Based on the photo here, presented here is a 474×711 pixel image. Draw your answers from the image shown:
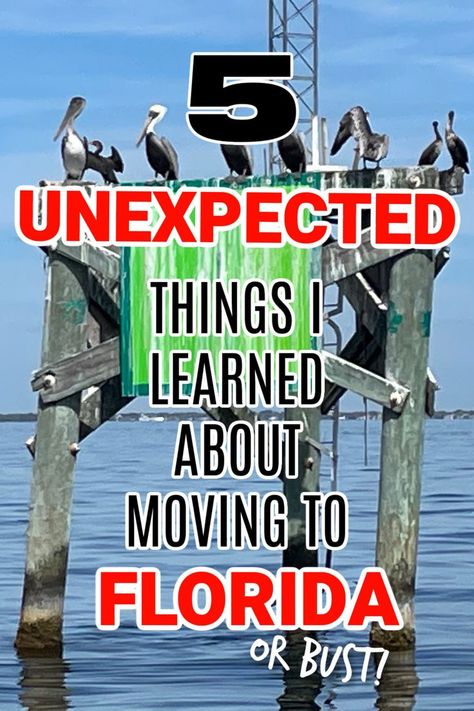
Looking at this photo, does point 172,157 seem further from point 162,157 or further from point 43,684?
point 43,684

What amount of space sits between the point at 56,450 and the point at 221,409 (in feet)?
5.45

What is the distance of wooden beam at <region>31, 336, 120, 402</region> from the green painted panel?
0.37 ft

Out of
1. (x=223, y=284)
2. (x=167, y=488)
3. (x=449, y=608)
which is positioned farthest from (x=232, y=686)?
(x=167, y=488)

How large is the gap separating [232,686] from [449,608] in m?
6.51

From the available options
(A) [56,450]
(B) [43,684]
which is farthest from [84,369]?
(B) [43,684]

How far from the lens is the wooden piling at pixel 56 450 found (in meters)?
17.4

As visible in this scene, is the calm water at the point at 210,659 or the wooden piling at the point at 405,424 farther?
the wooden piling at the point at 405,424

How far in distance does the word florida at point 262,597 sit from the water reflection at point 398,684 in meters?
0.43

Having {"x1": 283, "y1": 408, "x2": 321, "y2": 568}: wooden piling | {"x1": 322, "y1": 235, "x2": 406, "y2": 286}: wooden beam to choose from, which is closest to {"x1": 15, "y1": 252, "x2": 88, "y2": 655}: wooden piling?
{"x1": 322, "y1": 235, "x2": 406, "y2": 286}: wooden beam

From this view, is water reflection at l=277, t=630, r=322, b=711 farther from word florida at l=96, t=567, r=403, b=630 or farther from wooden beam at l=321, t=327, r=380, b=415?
wooden beam at l=321, t=327, r=380, b=415

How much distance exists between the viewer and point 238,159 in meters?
17.4

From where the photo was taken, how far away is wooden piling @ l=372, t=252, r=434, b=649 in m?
17.0

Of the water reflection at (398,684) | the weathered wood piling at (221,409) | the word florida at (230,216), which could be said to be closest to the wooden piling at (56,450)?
the weathered wood piling at (221,409)

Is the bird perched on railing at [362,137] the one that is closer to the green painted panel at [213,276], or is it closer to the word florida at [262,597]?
the green painted panel at [213,276]
